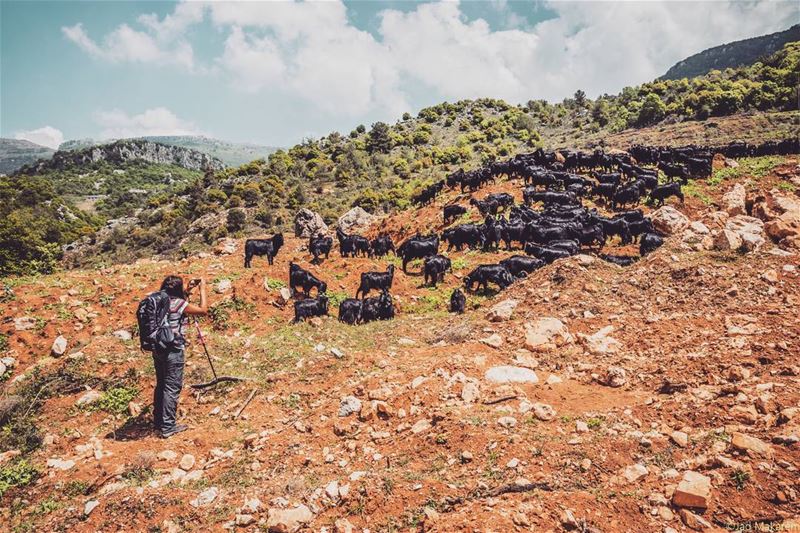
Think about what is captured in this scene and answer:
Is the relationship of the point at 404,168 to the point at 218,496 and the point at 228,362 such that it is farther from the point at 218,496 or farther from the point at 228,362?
the point at 218,496

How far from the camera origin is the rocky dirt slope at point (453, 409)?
4203 millimetres

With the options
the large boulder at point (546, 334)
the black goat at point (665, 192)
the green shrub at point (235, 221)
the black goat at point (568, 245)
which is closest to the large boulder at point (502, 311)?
the large boulder at point (546, 334)

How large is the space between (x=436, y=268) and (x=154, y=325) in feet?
33.0

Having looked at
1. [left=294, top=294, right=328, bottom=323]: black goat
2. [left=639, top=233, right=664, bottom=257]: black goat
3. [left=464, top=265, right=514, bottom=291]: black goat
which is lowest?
[left=294, top=294, right=328, bottom=323]: black goat

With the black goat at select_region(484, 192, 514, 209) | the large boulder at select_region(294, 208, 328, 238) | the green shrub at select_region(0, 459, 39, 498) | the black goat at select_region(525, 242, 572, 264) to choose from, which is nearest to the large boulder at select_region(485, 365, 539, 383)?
the green shrub at select_region(0, 459, 39, 498)

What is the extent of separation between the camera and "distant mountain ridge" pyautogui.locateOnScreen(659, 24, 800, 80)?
110m

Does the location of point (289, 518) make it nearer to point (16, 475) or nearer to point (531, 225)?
point (16, 475)

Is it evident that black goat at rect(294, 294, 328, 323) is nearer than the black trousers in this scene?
No

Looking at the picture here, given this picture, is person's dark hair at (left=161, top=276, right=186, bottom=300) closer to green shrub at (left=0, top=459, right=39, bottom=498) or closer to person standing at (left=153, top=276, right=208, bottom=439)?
person standing at (left=153, top=276, right=208, bottom=439)

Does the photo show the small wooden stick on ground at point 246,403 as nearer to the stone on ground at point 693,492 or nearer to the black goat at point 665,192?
the stone on ground at point 693,492

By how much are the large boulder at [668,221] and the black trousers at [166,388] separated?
1654cm

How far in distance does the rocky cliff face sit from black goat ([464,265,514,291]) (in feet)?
379

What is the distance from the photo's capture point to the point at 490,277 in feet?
45.1

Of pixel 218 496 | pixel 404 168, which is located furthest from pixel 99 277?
pixel 404 168
